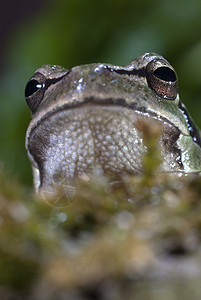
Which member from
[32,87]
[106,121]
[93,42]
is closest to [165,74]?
[106,121]

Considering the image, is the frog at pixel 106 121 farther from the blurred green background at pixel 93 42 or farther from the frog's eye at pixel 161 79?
the blurred green background at pixel 93 42

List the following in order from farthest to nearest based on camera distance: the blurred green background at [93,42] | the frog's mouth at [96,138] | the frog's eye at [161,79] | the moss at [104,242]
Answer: the blurred green background at [93,42] < the frog's eye at [161,79] < the frog's mouth at [96,138] < the moss at [104,242]

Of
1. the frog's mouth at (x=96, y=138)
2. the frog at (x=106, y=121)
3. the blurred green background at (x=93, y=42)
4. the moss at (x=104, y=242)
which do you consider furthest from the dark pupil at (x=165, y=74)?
the blurred green background at (x=93, y=42)

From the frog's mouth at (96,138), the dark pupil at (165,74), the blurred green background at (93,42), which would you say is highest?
the dark pupil at (165,74)

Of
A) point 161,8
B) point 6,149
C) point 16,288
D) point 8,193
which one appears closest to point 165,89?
point 8,193

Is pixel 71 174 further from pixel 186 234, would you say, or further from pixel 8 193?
pixel 186 234

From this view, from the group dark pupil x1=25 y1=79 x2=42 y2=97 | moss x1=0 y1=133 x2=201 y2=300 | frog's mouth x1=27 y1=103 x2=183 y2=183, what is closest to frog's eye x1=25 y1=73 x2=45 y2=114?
dark pupil x1=25 y1=79 x2=42 y2=97

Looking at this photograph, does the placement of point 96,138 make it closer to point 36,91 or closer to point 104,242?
point 36,91
